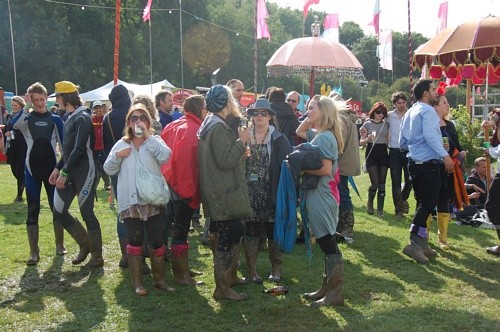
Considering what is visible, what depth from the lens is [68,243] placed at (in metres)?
7.50

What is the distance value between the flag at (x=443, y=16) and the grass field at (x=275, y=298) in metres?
14.9

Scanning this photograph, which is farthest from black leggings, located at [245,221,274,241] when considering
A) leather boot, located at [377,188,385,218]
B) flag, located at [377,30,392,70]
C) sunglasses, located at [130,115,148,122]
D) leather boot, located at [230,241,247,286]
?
flag, located at [377,30,392,70]

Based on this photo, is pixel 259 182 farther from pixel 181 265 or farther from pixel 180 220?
pixel 181 265

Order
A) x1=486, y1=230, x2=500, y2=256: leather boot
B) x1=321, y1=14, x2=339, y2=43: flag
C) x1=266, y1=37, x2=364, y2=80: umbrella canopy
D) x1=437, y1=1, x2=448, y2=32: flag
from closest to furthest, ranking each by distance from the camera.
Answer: x1=486, y1=230, x2=500, y2=256: leather boot → x1=266, y1=37, x2=364, y2=80: umbrella canopy → x1=437, y1=1, x2=448, y2=32: flag → x1=321, y1=14, x2=339, y2=43: flag

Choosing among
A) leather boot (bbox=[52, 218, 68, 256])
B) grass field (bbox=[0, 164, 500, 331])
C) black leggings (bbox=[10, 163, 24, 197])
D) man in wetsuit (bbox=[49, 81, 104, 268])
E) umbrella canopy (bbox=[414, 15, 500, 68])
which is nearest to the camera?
grass field (bbox=[0, 164, 500, 331])

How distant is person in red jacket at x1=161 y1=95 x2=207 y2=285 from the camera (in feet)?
17.4

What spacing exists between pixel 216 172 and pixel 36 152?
249cm

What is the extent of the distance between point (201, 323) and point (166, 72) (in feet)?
155

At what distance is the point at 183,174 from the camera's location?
17.3ft

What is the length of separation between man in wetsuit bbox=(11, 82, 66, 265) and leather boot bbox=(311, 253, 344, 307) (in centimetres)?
319

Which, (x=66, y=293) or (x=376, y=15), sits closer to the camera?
(x=66, y=293)

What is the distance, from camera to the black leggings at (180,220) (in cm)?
549

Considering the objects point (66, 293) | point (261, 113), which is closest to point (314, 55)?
point (261, 113)

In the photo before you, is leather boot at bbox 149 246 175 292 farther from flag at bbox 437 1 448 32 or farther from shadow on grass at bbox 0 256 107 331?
flag at bbox 437 1 448 32
